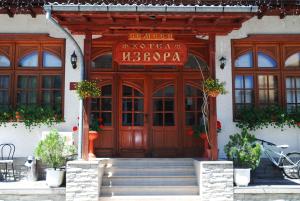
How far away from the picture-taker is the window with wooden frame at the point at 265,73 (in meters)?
10.8

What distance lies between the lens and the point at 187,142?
10773 millimetres

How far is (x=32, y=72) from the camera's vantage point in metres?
10.7

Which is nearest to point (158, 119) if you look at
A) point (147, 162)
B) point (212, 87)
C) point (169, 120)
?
point (169, 120)

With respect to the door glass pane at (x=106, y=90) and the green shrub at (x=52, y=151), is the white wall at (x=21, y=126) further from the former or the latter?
the green shrub at (x=52, y=151)

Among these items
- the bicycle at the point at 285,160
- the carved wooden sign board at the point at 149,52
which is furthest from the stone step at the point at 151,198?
the carved wooden sign board at the point at 149,52

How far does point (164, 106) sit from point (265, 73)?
10.1 feet

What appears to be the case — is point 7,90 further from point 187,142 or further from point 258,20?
point 258,20

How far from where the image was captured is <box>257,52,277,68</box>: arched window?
431 inches

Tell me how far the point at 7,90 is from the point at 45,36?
1.86 m

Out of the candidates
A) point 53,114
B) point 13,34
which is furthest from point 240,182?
point 13,34

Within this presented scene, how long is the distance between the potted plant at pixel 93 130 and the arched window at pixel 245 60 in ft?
14.0

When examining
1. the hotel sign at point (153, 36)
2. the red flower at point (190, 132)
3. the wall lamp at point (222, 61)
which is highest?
the hotel sign at point (153, 36)

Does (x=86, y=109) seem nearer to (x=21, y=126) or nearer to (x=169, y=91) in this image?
(x=21, y=126)

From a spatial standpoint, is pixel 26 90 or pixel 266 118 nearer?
pixel 266 118
